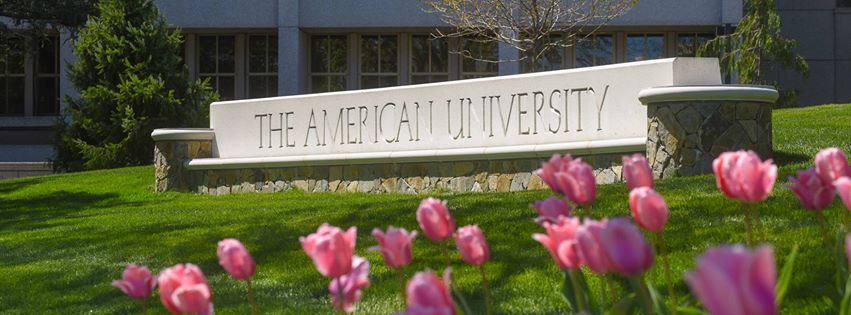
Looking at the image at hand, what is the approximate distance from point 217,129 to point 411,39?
543 inches

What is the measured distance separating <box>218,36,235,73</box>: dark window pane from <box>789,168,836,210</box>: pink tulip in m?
29.1

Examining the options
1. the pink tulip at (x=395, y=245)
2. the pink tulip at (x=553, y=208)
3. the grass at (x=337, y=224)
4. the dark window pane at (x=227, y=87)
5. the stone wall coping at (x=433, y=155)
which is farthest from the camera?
the dark window pane at (x=227, y=87)

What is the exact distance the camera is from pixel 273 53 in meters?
30.6

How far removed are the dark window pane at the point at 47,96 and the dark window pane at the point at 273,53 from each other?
6212 millimetres

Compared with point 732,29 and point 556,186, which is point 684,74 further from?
point 732,29

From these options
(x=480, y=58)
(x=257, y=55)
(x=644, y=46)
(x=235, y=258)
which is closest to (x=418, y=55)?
(x=480, y=58)

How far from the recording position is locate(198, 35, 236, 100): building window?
30.6 m

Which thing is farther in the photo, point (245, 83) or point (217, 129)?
point (245, 83)

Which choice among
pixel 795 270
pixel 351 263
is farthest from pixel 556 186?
pixel 795 270

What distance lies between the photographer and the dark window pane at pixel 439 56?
1192 inches

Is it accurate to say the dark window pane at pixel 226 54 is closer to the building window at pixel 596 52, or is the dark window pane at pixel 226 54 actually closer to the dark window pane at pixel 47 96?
the dark window pane at pixel 47 96

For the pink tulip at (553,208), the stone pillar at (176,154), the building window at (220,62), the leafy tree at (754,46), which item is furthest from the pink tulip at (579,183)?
the building window at (220,62)

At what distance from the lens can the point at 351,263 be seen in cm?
184

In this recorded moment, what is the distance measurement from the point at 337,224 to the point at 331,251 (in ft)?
23.5
